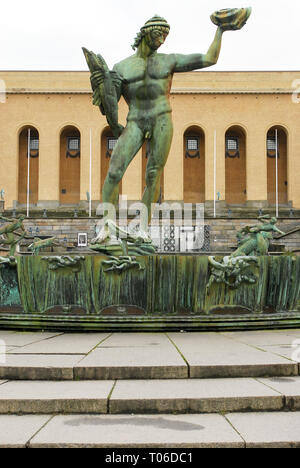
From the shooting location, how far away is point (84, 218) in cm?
2519

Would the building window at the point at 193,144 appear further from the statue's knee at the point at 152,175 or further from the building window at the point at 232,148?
the statue's knee at the point at 152,175

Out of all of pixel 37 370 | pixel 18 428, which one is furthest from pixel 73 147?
pixel 18 428

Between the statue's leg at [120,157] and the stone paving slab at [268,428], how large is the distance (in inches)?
132

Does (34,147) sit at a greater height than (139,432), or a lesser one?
greater

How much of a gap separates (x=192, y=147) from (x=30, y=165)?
12.9m

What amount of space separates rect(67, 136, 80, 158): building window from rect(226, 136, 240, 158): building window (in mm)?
11825

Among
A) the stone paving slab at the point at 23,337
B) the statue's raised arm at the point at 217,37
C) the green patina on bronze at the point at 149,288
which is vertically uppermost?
the statue's raised arm at the point at 217,37

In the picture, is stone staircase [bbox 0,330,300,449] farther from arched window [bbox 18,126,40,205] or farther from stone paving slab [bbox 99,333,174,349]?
arched window [bbox 18,126,40,205]

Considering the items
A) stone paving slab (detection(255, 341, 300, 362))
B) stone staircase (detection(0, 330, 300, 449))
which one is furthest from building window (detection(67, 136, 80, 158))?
stone paving slab (detection(255, 341, 300, 362))

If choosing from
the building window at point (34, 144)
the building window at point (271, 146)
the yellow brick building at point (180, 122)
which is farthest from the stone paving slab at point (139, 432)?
the building window at point (271, 146)

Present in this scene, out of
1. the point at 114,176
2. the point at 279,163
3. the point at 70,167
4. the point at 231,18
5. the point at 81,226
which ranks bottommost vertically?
the point at 114,176

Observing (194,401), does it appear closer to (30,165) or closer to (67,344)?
(67,344)

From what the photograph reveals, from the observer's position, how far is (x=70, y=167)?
35625mm

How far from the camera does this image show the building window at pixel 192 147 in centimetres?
3557
